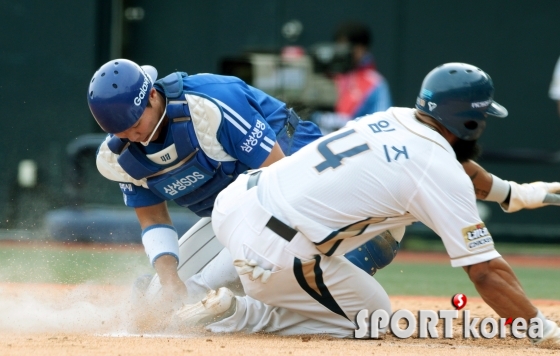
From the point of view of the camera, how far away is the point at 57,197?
10.5 metres

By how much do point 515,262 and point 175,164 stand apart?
5.95 metres

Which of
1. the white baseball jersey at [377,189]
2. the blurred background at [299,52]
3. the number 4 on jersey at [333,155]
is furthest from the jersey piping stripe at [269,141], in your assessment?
the blurred background at [299,52]

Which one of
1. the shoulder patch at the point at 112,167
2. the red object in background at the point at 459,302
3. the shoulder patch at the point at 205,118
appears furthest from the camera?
the red object in background at the point at 459,302

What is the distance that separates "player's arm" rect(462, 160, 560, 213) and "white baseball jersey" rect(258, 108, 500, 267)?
873mm

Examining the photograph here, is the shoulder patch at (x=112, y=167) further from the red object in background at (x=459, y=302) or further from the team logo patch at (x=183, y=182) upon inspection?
the red object in background at (x=459, y=302)

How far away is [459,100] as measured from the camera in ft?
13.9

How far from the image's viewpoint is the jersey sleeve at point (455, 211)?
395cm

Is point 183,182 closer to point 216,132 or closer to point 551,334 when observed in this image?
point 216,132

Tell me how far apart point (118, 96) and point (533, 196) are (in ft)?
7.75

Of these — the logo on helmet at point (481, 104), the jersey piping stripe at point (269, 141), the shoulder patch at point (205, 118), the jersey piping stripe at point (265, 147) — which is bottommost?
the jersey piping stripe at point (265, 147)

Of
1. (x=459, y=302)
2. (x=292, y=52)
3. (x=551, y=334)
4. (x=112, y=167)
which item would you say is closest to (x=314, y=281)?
(x=551, y=334)

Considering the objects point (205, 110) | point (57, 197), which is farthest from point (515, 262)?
point (205, 110)

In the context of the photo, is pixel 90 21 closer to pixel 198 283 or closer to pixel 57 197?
pixel 57 197

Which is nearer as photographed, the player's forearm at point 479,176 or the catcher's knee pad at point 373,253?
the catcher's knee pad at point 373,253
